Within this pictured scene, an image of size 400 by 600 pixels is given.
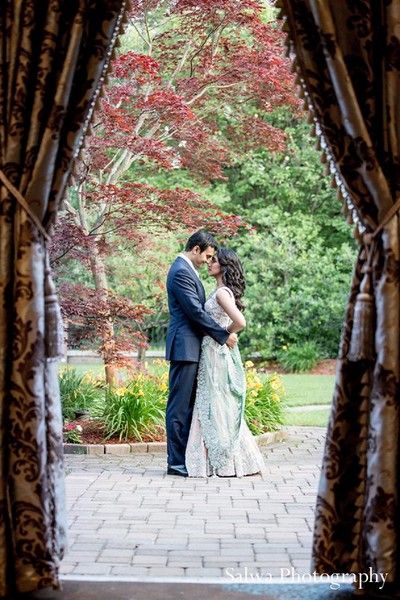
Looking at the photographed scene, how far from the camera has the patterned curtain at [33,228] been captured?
327 centimetres

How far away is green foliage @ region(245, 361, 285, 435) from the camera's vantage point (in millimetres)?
7797

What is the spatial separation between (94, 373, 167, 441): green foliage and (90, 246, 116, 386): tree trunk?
38 centimetres

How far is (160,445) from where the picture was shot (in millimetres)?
7129

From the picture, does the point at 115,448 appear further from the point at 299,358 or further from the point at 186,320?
the point at 299,358

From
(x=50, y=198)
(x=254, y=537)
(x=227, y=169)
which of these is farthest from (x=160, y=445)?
(x=227, y=169)

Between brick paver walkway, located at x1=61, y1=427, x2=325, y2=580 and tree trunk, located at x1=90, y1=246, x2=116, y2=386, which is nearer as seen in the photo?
brick paver walkway, located at x1=61, y1=427, x2=325, y2=580

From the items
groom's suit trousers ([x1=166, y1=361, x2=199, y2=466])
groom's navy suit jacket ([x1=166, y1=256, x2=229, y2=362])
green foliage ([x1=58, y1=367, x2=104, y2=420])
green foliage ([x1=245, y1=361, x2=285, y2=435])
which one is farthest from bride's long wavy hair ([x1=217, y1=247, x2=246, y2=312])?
green foliage ([x1=58, y1=367, x2=104, y2=420])


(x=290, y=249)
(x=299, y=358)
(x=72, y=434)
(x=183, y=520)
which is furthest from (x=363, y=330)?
(x=290, y=249)

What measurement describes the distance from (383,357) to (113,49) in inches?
55.2

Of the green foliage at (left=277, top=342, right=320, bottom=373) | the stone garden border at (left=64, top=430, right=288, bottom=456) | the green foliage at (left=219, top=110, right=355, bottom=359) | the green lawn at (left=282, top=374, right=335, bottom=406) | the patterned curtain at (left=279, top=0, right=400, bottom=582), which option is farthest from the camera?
the green foliage at (left=219, top=110, right=355, bottom=359)

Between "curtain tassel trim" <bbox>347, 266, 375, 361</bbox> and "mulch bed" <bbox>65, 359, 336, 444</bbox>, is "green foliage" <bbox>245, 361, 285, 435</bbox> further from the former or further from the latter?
"curtain tassel trim" <bbox>347, 266, 375, 361</bbox>

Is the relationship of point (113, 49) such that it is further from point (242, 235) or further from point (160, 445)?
point (242, 235)

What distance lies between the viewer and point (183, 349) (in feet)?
19.9

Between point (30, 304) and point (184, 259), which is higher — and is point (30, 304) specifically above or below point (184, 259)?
below
